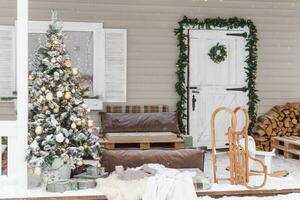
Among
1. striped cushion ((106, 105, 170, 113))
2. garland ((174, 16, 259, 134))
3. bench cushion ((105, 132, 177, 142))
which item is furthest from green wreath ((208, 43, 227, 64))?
bench cushion ((105, 132, 177, 142))

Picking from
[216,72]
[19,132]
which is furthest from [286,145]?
[19,132]

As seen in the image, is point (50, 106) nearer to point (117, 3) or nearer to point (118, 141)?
point (118, 141)

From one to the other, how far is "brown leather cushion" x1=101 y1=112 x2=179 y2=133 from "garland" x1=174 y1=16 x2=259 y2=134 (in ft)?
1.62

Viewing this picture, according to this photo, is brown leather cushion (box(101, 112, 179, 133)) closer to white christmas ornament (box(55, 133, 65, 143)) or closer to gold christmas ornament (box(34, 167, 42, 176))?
white christmas ornament (box(55, 133, 65, 143))

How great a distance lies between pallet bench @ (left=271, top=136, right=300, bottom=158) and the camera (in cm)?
954

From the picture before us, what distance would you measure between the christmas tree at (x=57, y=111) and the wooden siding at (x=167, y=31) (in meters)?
3.84

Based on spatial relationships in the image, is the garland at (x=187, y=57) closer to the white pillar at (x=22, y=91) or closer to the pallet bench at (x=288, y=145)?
the pallet bench at (x=288, y=145)

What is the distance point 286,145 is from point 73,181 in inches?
210

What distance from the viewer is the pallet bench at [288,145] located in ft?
31.3

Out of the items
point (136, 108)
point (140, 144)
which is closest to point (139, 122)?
point (136, 108)

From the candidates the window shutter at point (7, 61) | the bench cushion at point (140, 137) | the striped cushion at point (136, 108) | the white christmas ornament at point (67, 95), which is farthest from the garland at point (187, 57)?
the white christmas ornament at point (67, 95)

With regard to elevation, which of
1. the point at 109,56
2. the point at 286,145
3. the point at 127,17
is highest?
the point at 127,17

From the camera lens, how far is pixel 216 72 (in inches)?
407

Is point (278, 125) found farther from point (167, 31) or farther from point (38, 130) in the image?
point (38, 130)
